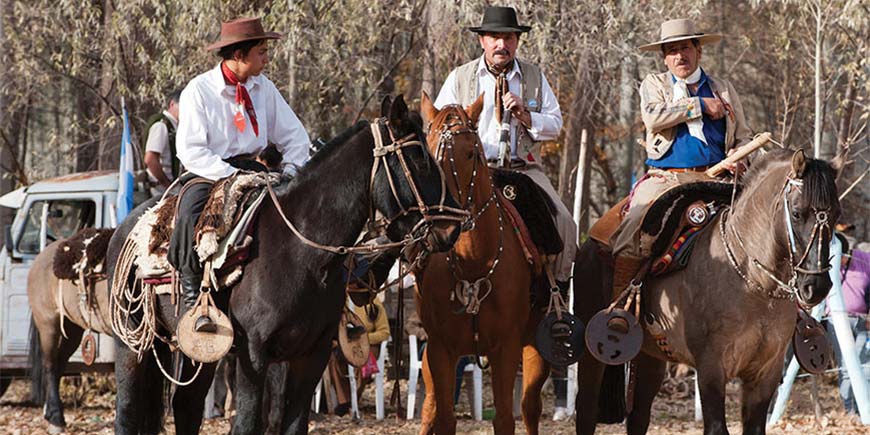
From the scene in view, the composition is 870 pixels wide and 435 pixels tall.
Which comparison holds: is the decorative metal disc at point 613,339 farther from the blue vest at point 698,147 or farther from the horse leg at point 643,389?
the blue vest at point 698,147

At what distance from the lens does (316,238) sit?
6.43m

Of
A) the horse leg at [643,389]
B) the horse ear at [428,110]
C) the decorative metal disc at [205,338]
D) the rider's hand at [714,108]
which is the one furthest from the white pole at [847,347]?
the decorative metal disc at [205,338]

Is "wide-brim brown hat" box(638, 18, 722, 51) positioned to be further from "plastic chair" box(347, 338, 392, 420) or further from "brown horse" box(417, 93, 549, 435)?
"plastic chair" box(347, 338, 392, 420)

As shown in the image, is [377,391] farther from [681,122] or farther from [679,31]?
[679,31]

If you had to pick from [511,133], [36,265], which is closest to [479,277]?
[511,133]

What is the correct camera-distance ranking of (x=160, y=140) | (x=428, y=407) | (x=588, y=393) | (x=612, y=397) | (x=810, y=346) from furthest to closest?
(x=160, y=140)
(x=612, y=397)
(x=588, y=393)
(x=428, y=407)
(x=810, y=346)

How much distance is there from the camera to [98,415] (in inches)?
517

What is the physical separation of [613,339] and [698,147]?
1490mm

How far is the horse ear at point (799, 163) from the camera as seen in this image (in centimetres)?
685

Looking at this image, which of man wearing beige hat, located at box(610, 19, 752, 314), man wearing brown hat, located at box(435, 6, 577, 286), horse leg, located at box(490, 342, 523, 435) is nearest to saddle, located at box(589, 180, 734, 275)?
man wearing beige hat, located at box(610, 19, 752, 314)

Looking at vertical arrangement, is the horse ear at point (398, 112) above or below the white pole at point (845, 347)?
above

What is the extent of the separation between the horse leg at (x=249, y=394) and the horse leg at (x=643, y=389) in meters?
3.15

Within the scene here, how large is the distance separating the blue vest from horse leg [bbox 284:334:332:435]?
9.91 feet

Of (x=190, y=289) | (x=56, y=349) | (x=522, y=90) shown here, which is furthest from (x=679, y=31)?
(x=56, y=349)
